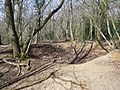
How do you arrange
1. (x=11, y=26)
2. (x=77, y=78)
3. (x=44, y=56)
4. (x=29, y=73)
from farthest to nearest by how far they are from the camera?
(x=44, y=56)
(x=11, y=26)
(x=29, y=73)
(x=77, y=78)

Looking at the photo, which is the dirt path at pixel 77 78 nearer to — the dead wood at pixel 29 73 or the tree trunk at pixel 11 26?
the dead wood at pixel 29 73

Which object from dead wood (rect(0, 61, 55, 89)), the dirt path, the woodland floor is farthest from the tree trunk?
the dirt path

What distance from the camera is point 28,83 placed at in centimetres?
908

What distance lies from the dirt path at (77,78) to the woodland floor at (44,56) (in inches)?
38.6

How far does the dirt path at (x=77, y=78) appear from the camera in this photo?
8523mm

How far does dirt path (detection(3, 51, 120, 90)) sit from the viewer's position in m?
8.52

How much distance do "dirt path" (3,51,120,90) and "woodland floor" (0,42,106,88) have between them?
0.98m

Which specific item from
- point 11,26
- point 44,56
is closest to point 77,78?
point 11,26

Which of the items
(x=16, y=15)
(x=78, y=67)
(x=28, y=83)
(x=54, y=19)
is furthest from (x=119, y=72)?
(x=54, y=19)

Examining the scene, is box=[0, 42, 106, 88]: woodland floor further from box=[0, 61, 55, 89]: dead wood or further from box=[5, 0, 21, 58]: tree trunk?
box=[5, 0, 21, 58]: tree trunk

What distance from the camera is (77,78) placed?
909cm

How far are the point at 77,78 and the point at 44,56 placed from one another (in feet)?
21.5

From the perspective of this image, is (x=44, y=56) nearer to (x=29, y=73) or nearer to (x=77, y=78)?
(x=29, y=73)

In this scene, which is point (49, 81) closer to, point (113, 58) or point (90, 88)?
point (90, 88)
